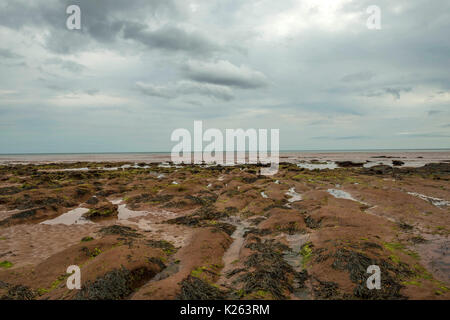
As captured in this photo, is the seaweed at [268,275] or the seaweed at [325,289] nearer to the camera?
→ the seaweed at [325,289]

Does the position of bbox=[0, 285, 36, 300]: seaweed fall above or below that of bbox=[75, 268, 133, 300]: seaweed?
below

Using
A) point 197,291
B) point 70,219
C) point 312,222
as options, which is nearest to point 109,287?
point 197,291

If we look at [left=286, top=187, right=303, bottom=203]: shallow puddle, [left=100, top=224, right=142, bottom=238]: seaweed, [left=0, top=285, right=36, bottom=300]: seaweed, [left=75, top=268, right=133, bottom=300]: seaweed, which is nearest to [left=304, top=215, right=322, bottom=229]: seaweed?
[left=286, top=187, right=303, bottom=203]: shallow puddle

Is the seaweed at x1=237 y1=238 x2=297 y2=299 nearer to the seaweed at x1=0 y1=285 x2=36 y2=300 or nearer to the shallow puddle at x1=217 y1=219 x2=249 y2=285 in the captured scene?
the shallow puddle at x1=217 y1=219 x2=249 y2=285

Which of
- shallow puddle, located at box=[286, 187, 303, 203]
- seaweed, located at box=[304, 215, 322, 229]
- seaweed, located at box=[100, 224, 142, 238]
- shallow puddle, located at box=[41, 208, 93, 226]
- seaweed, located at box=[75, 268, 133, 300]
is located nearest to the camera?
seaweed, located at box=[75, 268, 133, 300]

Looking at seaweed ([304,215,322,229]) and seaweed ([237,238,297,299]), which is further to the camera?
seaweed ([304,215,322,229])

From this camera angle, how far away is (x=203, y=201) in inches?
752

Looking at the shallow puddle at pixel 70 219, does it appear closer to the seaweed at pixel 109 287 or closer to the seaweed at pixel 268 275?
the seaweed at pixel 109 287

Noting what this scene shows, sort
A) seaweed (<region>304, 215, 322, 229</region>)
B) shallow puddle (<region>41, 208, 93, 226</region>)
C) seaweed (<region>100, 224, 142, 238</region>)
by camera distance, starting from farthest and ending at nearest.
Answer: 1. shallow puddle (<region>41, 208, 93, 226</region>)
2. seaweed (<region>304, 215, 322, 229</region>)
3. seaweed (<region>100, 224, 142, 238</region>)

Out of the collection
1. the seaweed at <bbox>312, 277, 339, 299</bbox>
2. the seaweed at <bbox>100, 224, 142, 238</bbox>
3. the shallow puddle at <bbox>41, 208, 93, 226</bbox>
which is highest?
the seaweed at <bbox>312, 277, 339, 299</bbox>

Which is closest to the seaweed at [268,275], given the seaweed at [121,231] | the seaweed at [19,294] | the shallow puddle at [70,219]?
the seaweed at [19,294]

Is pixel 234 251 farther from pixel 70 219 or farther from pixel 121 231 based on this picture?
pixel 70 219

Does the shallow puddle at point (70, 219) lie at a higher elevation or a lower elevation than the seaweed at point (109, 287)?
lower
